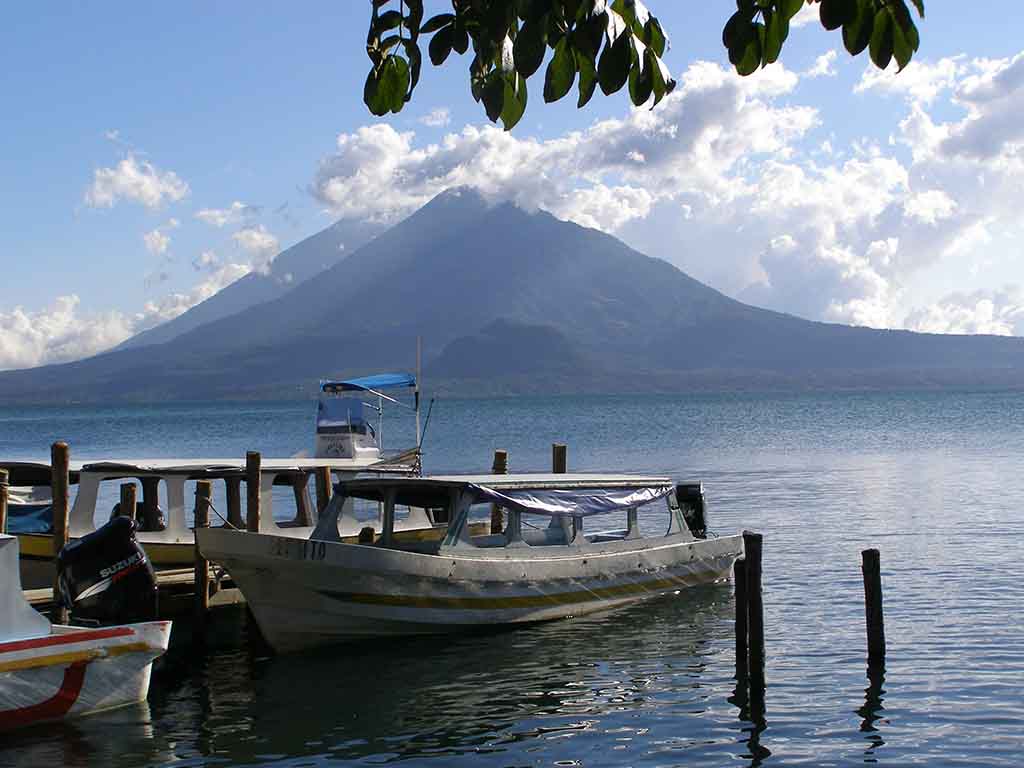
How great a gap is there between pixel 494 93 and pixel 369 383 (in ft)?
94.3

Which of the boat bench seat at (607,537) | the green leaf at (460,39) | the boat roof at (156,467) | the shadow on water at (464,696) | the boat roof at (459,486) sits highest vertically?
the green leaf at (460,39)

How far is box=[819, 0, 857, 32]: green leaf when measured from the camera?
463 centimetres

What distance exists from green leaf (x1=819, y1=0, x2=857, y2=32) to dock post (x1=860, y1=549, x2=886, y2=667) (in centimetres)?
1209

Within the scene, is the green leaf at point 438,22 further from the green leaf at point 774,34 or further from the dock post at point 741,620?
the dock post at point 741,620

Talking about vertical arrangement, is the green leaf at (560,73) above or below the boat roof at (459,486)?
above

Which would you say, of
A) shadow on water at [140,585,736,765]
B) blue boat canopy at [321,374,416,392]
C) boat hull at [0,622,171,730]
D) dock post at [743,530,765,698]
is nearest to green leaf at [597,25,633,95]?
shadow on water at [140,585,736,765]

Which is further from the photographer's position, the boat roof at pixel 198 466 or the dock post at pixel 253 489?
the boat roof at pixel 198 466

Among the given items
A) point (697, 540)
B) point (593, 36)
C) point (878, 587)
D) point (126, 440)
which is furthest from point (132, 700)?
point (126, 440)

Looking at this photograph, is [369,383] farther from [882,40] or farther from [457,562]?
[882,40]

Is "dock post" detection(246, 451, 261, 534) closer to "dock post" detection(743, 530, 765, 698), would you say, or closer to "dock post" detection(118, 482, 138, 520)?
"dock post" detection(118, 482, 138, 520)

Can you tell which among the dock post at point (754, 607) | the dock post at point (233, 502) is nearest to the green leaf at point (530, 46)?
the dock post at point (754, 607)

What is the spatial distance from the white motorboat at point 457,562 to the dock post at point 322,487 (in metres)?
1.02

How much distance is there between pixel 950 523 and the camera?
33219 millimetres

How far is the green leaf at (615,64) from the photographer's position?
16.3ft
